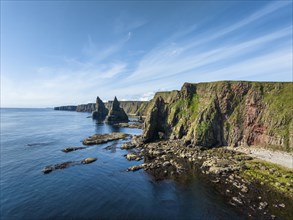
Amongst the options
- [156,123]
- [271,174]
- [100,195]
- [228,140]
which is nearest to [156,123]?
[156,123]

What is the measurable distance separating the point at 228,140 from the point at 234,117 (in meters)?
10.9

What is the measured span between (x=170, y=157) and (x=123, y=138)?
4621cm

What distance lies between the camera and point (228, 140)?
249 ft

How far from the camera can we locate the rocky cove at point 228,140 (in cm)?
4109

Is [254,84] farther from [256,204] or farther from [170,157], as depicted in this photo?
[256,204]

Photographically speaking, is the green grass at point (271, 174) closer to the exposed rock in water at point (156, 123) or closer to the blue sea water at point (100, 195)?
the blue sea water at point (100, 195)

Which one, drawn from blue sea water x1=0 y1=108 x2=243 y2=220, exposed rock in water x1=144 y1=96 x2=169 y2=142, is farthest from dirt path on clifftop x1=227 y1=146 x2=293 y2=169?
exposed rock in water x1=144 y1=96 x2=169 y2=142

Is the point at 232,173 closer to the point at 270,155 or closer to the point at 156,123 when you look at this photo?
the point at 270,155

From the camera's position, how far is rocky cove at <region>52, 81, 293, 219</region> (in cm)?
4109

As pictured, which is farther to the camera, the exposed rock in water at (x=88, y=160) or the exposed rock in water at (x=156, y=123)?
the exposed rock in water at (x=156, y=123)

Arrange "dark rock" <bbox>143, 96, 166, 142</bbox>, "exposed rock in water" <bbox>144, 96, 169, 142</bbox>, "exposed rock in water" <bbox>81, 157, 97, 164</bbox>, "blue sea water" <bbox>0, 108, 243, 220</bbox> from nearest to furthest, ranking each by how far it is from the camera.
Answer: "blue sea water" <bbox>0, 108, 243, 220</bbox> → "exposed rock in water" <bbox>81, 157, 97, 164</bbox> → "dark rock" <bbox>143, 96, 166, 142</bbox> → "exposed rock in water" <bbox>144, 96, 169, 142</bbox>

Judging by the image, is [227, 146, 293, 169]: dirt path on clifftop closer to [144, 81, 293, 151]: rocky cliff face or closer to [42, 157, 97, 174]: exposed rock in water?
[144, 81, 293, 151]: rocky cliff face

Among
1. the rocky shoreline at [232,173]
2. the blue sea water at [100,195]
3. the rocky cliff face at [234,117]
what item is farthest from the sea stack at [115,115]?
the blue sea water at [100,195]

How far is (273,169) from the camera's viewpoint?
165ft
